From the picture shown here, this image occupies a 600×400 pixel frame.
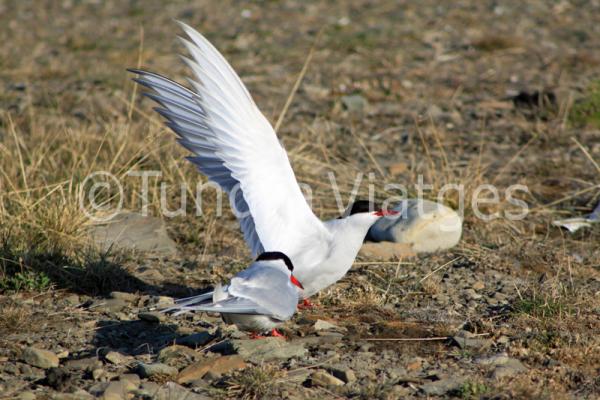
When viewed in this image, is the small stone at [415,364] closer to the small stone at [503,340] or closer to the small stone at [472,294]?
the small stone at [503,340]

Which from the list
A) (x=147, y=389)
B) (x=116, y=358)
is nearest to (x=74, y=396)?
(x=147, y=389)

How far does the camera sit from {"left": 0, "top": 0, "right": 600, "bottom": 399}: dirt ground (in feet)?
10.7

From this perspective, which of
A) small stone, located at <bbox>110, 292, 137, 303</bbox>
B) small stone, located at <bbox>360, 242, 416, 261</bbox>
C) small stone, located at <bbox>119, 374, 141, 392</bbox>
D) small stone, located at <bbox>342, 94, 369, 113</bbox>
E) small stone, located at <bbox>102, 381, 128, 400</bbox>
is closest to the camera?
small stone, located at <bbox>102, 381, 128, 400</bbox>

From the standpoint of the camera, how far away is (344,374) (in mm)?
3154

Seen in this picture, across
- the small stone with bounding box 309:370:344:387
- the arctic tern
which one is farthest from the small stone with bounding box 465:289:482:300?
the small stone with bounding box 309:370:344:387

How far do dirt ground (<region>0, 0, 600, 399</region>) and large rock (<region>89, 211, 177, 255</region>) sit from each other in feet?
0.34

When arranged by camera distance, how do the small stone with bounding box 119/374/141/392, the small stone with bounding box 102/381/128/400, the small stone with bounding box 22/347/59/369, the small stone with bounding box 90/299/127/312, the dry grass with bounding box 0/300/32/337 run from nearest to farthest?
1. the small stone with bounding box 102/381/128/400
2. the small stone with bounding box 119/374/141/392
3. the small stone with bounding box 22/347/59/369
4. the dry grass with bounding box 0/300/32/337
5. the small stone with bounding box 90/299/127/312

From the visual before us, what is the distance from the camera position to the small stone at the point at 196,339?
3.46 meters

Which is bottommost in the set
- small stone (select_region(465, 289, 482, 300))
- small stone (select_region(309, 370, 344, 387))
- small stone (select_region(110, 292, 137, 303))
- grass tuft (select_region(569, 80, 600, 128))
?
grass tuft (select_region(569, 80, 600, 128))

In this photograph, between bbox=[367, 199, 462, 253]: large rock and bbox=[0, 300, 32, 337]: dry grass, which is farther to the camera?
bbox=[367, 199, 462, 253]: large rock

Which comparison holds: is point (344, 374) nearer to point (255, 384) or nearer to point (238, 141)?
point (255, 384)

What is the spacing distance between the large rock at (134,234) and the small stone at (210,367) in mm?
1421

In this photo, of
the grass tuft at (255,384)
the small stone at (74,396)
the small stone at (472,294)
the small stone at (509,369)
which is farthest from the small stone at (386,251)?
the small stone at (74,396)

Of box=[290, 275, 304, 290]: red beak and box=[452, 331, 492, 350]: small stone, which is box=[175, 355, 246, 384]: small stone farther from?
box=[452, 331, 492, 350]: small stone
